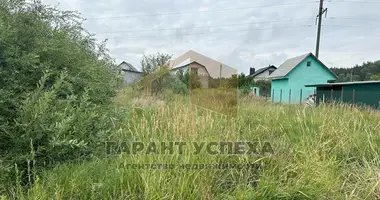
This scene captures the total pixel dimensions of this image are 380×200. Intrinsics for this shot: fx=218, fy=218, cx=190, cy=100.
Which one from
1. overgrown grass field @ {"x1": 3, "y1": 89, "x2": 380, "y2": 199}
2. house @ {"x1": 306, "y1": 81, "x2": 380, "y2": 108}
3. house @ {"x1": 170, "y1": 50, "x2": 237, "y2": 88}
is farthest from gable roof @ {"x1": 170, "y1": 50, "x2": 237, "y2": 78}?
house @ {"x1": 306, "y1": 81, "x2": 380, "y2": 108}

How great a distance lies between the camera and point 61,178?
6.08ft

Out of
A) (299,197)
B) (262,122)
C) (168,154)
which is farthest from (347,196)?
(262,122)

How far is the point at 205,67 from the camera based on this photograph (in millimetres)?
7582

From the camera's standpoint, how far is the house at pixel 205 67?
6.91m

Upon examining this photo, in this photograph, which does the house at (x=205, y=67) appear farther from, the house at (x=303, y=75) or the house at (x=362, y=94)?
the house at (x=303, y=75)

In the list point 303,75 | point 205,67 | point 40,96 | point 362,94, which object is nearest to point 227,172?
point 40,96

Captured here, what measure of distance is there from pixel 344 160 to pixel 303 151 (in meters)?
0.54

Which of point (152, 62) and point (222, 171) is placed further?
point (152, 62)

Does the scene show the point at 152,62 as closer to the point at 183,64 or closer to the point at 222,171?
the point at 183,64

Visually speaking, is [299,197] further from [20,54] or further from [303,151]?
[20,54]

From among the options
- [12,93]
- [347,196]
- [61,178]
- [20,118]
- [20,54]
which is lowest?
[347,196]

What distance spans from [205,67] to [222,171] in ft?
18.7

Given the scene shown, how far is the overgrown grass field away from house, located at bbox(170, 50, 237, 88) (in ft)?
12.8

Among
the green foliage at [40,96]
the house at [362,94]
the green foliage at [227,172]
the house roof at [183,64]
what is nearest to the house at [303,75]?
the house at [362,94]
